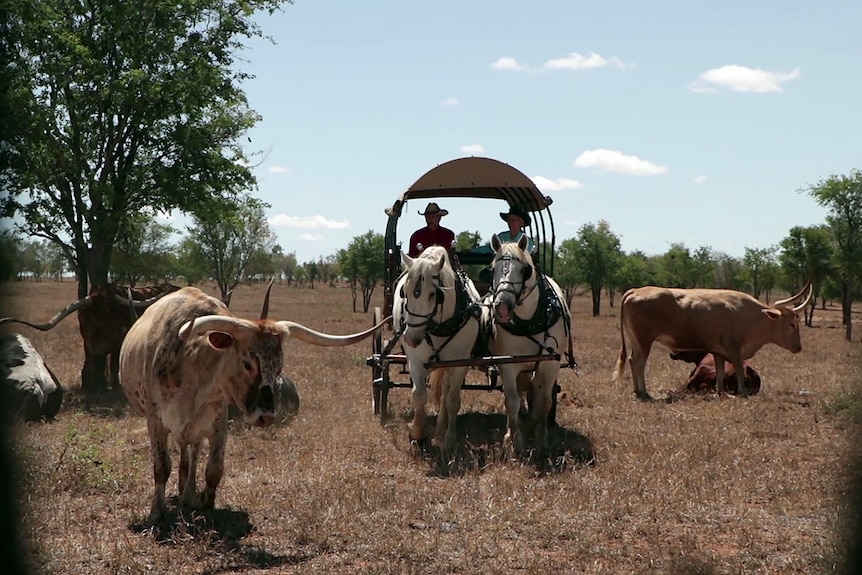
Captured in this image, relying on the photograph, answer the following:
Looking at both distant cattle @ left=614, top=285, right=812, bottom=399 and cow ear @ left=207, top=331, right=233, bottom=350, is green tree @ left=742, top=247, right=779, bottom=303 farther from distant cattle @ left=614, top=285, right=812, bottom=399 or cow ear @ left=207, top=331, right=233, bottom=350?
cow ear @ left=207, top=331, right=233, bottom=350

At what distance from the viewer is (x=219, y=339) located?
6203mm

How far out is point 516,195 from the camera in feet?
42.4

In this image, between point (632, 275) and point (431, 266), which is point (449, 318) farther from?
point (632, 275)

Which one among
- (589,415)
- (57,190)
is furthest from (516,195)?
(57,190)

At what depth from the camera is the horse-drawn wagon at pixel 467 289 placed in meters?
9.11

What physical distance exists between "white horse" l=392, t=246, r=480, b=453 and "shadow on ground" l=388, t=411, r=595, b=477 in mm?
221

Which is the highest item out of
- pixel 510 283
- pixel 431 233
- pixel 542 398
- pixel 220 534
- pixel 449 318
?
pixel 431 233

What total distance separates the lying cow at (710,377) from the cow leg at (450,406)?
675cm

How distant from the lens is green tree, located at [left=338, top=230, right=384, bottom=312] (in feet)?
188

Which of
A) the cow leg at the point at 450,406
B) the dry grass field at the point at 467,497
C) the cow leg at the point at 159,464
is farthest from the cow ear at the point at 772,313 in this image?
the cow leg at the point at 159,464

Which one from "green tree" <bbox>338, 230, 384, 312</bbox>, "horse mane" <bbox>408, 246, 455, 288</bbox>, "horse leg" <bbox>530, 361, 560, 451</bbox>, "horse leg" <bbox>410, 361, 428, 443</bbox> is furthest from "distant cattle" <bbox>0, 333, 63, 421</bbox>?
"green tree" <bbox>338, 230, 384, 312</bbox>

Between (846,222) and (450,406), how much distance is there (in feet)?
81.9

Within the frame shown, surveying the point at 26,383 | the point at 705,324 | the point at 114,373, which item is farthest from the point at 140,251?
the point at 705,324

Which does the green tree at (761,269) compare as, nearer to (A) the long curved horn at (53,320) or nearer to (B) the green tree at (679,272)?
(B) the green tree at (679,272)
